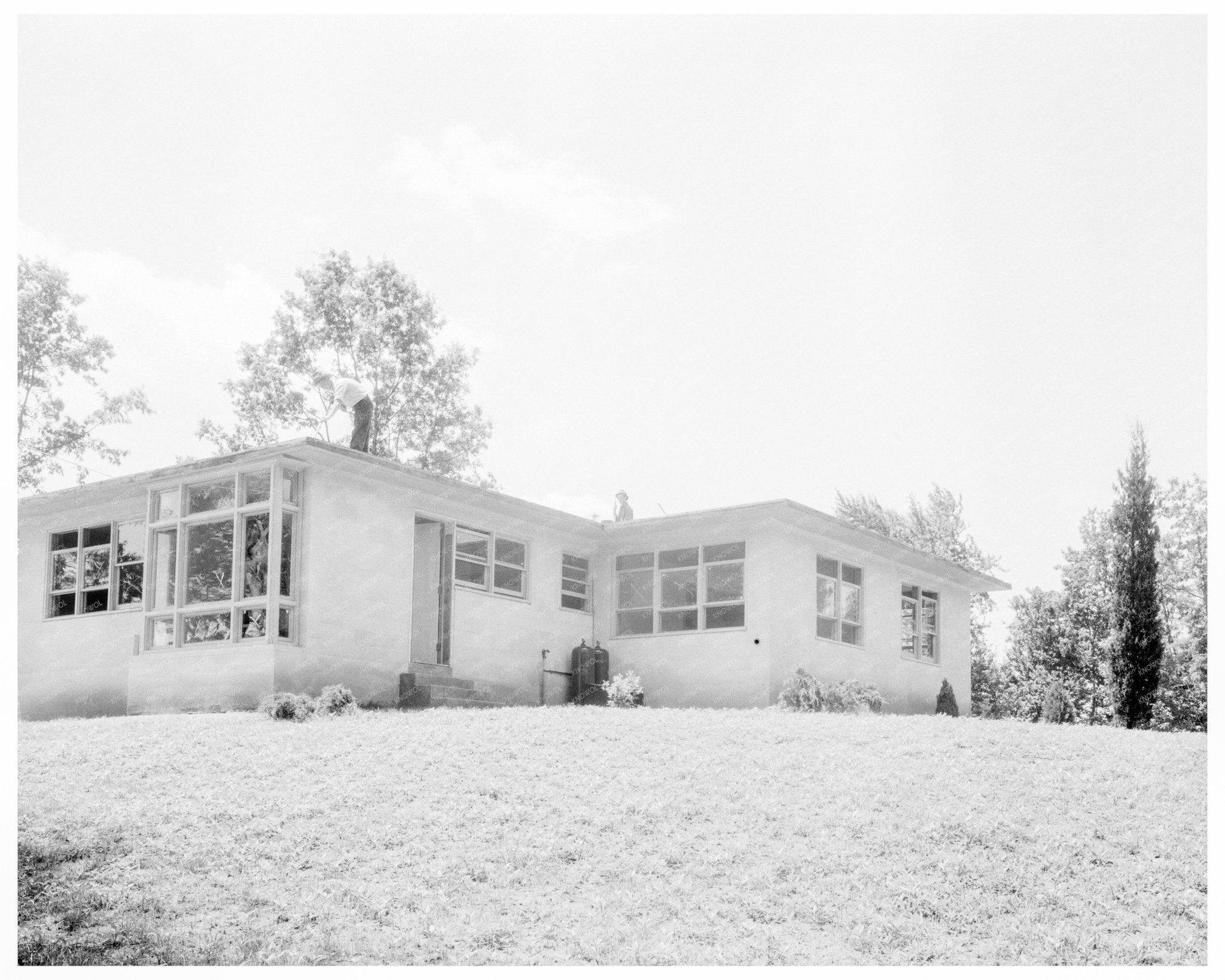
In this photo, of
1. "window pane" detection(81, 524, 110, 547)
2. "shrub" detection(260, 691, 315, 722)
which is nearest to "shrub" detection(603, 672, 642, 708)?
"shrub" detection(260, 691, 315, 722)

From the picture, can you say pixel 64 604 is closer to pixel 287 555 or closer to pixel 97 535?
pixel 97 535

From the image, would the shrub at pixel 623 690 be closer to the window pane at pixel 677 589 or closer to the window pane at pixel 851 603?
the window pane at pixel 677 589

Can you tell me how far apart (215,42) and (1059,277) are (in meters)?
9.38

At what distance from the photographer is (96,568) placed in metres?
18.1

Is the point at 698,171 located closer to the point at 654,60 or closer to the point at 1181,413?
the point at 654,60

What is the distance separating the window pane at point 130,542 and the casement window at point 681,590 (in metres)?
7.03

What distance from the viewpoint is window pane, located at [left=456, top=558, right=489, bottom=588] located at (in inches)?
688

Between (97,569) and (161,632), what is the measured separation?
8.24ft

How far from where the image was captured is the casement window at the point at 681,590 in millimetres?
18922

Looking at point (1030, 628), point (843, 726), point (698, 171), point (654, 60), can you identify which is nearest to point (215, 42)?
point (654, 60)

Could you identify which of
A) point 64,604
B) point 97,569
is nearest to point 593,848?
point 97,569

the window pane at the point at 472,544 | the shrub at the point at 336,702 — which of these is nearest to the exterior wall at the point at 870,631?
the window pane at the point at 472,544

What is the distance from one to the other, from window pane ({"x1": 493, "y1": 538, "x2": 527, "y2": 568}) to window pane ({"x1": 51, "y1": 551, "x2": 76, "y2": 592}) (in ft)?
19.9

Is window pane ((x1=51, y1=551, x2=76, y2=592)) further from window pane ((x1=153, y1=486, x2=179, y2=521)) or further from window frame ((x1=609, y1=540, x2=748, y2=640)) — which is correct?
window frame ((x1=609, y1=540, x2=748, y2=640))
